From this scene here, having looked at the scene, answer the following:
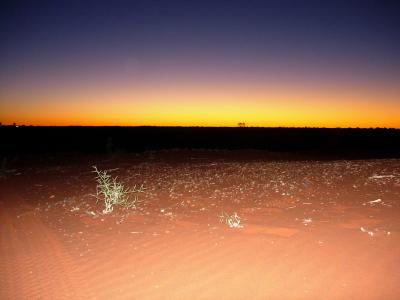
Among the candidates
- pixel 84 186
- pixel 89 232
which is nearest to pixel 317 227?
pixel 89 232

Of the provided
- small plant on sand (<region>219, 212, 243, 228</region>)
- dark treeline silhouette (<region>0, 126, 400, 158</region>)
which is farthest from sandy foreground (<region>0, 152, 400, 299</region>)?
dark treeline silhouette (<region>0, 126, 400, 158</region>)

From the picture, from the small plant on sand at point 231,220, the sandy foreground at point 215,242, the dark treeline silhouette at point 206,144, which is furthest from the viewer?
the dark treeline silhouette at point 206,144

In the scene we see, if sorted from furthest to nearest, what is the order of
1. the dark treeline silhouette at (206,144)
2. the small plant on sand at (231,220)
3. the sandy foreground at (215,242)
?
the dark treeline silhouette at (206,144), the small plant on sand at (231,220), the sandy foreground at (215,242)

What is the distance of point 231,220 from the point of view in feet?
20.3

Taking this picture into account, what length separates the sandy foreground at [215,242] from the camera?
4.24 metres

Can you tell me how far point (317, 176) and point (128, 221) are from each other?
4.99 metres

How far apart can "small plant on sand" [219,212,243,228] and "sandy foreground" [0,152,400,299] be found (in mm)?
43

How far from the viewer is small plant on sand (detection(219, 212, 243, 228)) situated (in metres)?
6.02

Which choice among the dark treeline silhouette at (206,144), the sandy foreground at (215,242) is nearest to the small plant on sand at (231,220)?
the sandy foreground at (215,242)

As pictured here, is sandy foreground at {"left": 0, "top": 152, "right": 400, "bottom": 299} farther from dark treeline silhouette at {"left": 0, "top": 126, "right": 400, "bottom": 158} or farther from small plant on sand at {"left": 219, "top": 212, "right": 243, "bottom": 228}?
Answer: dark treeline silhouette at {"left": 0, "top": 126, "right": 400, "bottom": 158}

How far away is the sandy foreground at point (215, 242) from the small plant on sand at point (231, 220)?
0.14 ft

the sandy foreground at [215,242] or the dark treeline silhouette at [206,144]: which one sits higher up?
the dark treeline silhouette at [206,144]

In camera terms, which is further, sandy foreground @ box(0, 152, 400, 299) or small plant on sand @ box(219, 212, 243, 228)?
small plant on sand @ box(219, 212, 243, 228)

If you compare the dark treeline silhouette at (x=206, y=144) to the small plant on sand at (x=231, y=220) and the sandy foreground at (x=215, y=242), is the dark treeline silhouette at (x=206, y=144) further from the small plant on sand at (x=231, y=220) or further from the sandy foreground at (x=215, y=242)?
the small plant on sand at (x=231, y=220)
